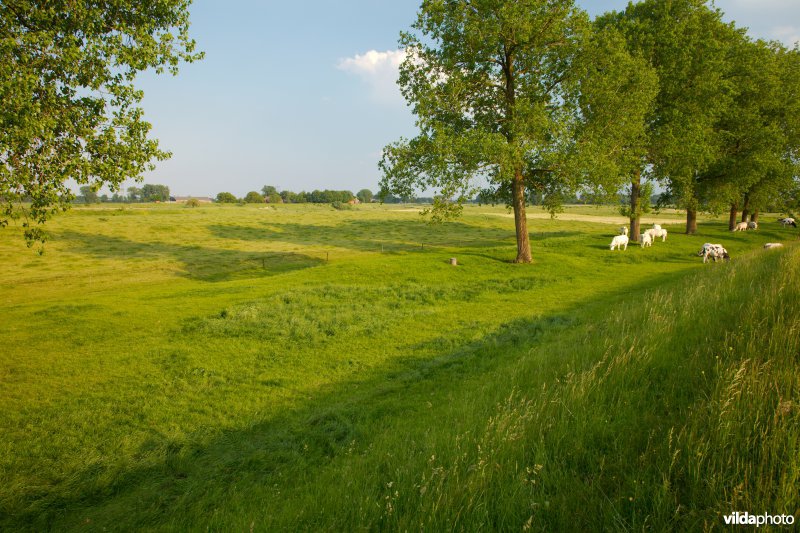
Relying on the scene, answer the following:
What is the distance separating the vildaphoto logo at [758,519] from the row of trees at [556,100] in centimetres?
2368

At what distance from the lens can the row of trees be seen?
27062 millimetres

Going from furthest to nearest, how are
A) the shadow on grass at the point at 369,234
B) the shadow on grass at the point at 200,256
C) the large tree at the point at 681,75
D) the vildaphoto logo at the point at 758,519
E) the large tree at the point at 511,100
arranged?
the shadow on grass at the point at 369,234, the shadow on grass at the point at 200,256, the large tree at the point at 681,75, the large tree at the point at 511,100, the vildaphoto logo at the point at 758,519

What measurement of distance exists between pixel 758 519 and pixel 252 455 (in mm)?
8397

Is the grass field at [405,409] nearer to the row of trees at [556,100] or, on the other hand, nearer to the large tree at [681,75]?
the row of trees at [556,100]

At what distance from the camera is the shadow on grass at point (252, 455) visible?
691cm

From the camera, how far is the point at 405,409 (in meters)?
10.1

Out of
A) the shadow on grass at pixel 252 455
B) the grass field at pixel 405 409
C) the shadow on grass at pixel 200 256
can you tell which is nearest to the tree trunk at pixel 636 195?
the grass field at pixel 405 409

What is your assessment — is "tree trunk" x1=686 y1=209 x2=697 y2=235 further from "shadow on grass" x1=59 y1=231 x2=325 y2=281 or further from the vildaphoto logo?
the vildaphoto logo

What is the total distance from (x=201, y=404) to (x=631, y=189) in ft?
141

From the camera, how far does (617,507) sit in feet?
13.1

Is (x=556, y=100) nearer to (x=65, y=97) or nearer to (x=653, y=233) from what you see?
(x=653, y=233)

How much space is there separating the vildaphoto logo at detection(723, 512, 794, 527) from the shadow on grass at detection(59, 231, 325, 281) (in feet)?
146

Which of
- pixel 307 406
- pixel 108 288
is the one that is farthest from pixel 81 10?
pixel 108 288

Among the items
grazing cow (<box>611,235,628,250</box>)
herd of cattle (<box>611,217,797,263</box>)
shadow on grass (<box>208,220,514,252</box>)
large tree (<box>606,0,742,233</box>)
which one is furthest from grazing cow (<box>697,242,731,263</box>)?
→ shadow on grass (<box>208,220,514,252</box>)
